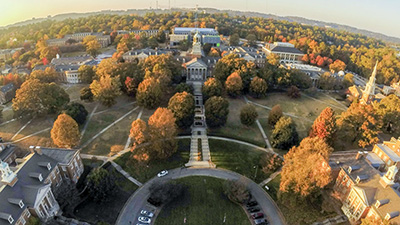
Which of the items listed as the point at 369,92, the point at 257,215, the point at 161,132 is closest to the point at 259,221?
the point at 257,215

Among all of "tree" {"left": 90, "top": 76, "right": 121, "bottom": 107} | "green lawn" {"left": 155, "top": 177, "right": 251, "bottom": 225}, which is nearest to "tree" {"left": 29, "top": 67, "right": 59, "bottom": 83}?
"tree" {"left": 90, "top": 76, "right": 121, "bottom": 107}

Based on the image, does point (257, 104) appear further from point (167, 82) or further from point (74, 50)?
point (74, 50)

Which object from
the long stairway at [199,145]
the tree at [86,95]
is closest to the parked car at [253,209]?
the long stairway at [199,145]

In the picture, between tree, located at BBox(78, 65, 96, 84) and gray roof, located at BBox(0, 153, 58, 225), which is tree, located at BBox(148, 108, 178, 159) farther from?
tree, located at BBox(78, 65, 96, 84)

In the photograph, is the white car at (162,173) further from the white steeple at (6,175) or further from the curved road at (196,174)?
the white steeple at (6,175)

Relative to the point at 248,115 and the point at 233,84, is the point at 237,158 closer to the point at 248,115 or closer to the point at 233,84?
the point at 248,115

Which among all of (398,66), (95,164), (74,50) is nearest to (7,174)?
(95,164)
